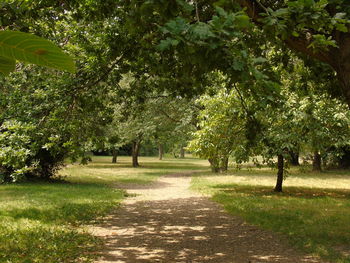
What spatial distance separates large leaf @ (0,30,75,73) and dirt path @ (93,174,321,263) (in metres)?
6.28

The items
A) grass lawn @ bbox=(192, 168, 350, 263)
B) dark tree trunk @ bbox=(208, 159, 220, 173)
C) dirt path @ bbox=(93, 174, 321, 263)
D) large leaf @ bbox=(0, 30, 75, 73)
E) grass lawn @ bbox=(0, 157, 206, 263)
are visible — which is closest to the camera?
large leaf @ bbox=(0, 30, 75, 73)

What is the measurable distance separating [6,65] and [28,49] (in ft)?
0.41

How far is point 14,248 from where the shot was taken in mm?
6848

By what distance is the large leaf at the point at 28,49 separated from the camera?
605 millimetres

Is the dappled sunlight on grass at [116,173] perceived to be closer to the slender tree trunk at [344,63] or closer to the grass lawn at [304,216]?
the grass lawn at [304,216]

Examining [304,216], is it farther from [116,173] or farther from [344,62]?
[116,173]

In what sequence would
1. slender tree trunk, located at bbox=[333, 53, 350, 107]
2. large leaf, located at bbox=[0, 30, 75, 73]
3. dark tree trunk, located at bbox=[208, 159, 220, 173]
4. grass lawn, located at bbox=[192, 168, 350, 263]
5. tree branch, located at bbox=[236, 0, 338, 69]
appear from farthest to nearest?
dark tree trunk, located at bbox=[208, 159, 220, 173] → grass lawn, located at bbox=[192, 168, 350, 263] → slender tree trunk, located at bbox=[333, 53, 350, 107] → tree branch, located at bbox=[236, 0, 338, 69] → large leaf, located at bbox=[0, 30, 75, 73]

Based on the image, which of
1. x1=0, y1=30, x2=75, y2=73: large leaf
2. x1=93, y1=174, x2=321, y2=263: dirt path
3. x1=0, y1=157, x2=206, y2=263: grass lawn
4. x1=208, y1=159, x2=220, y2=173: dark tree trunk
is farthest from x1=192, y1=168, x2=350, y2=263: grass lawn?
x1=0, y1=30, x2=75, y2=73: large leaf

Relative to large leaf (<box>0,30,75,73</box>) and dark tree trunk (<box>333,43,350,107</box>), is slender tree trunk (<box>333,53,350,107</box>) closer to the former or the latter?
dark tree trunk (<box>333,43,350,107</box>)

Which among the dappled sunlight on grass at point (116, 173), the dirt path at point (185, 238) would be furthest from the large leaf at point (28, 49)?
the dappled sunlight on grass at point (116, 173)

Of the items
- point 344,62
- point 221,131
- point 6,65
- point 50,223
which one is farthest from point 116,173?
point 6,65

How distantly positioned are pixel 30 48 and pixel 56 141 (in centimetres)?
908

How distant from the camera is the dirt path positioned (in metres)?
6.80

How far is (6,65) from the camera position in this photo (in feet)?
2.39
